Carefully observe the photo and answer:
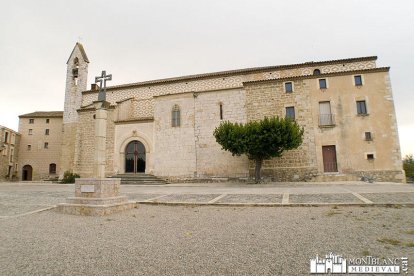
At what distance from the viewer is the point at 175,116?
67.1ft

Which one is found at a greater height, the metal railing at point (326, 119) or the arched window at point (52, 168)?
the metal railing at point (326, 119)

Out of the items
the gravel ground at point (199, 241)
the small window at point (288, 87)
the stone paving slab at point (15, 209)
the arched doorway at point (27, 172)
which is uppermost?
the small window at point (288, 87)

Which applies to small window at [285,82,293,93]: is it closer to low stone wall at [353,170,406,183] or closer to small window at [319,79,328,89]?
small window at [319,79,328,89]

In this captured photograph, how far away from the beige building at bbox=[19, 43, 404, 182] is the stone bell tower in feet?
0.71

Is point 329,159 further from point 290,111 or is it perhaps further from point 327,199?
point 327,199

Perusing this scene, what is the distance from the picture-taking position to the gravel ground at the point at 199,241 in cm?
298

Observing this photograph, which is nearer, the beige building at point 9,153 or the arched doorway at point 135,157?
the arched doorway at point 135,157

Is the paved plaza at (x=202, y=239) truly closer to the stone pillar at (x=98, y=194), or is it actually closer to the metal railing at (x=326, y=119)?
the stone pillar at (x=98, y=194)

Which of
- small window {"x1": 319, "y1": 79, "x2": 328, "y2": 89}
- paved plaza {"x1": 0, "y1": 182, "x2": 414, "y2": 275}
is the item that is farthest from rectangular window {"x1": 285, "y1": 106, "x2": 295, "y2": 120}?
paved plaza {"x1": 0, "y1": 182, "x2": 414, "y2": 275}

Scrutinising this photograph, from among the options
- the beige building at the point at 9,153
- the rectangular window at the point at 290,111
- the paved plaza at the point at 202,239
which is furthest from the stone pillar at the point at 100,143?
the beige building at the point at 9,153

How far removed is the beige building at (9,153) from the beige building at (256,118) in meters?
13.2

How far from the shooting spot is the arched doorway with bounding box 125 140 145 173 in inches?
814

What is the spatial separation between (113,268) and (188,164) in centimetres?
1644

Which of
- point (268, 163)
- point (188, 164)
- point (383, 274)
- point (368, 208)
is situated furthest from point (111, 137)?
point (383, 274)
